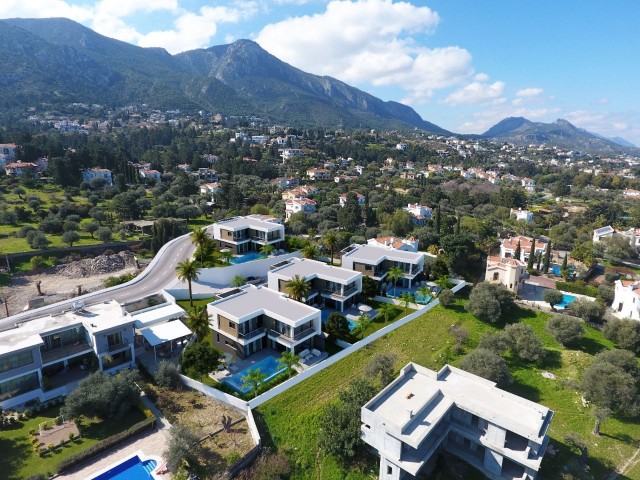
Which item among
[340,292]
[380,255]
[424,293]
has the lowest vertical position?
[424,293]

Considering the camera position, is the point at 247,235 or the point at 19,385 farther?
the point at 247,235

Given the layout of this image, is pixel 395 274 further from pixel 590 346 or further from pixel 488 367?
pixel 590 346

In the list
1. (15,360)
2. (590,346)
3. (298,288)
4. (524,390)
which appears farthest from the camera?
(298,288)

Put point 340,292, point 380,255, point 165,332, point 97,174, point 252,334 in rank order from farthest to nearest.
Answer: point 97,174
point 380,255
point 340,292
point 165,332
point 252,334

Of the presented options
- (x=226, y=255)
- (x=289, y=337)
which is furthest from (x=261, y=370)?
(x=226, y=255)

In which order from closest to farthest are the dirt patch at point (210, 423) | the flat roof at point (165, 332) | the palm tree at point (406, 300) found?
the dirt patch at point (210, 423) → the flat roof at point (165, 332) → the palm tree at point (406, 300)

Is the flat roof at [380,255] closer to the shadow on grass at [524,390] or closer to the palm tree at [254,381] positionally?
the shadow on grass at [524,390]

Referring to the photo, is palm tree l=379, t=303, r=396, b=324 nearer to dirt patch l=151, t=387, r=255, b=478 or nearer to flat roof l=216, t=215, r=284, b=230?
dirt patch l=151, t=387, r=255, b=478

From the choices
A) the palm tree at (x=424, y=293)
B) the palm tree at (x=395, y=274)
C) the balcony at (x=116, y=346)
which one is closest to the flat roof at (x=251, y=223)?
the palm tree at (x=395, y=274)

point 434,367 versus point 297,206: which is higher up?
point 297,206
